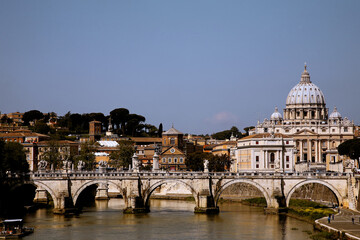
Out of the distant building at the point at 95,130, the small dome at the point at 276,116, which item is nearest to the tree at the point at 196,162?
the distant building at the point at 95,130

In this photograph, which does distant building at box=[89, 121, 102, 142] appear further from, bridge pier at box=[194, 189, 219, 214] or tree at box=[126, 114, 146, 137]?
bridge pier at box=[194, 189, 219, 214]

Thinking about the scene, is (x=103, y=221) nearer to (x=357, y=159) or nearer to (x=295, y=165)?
(x=357, y=159)

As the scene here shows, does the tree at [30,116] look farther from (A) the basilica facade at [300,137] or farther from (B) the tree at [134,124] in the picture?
(A) the basilica facade at [300,137]

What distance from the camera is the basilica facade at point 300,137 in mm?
119500

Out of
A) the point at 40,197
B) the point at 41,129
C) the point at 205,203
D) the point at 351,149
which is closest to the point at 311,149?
the point at 351,149

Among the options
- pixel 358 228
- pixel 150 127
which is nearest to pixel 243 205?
pixel 358 228

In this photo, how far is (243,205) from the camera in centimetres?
8888

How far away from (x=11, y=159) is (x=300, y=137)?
82.5 meters

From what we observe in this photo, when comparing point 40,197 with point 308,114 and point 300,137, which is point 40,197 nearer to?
point 300,137

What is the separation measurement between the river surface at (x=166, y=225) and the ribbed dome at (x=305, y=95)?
304 ft

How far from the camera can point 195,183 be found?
73812 millimetres

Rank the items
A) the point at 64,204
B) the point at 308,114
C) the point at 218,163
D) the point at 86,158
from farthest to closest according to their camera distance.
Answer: the point at 308,114 < the point at 218,163 < the point at 86,158 < the point at 64,204

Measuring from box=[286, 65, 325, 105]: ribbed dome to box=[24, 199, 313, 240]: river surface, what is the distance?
9276 centimetres

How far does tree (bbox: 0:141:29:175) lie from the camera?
78500 millimetres
